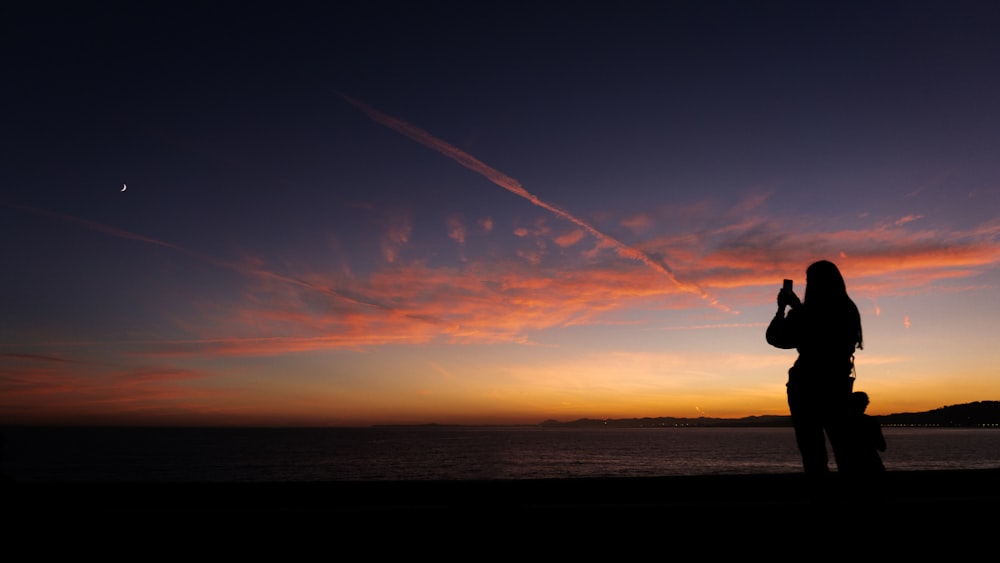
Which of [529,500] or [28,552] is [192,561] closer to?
[28,552]

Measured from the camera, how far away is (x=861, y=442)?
3330 mm

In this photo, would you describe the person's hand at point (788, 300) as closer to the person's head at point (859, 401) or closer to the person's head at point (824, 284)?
the person's head at point (824, 284)

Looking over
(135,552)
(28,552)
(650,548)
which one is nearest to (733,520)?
(650,548)

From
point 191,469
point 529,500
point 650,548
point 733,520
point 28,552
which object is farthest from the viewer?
point 191,469

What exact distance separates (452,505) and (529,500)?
1495 millimetres

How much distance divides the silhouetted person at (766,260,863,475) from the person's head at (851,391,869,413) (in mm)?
30

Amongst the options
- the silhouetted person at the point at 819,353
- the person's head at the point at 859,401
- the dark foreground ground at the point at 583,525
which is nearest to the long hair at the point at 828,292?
the silhouetted person at the point at 819,353

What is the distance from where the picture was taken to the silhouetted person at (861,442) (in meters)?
3.19

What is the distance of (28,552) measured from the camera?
2.34 m

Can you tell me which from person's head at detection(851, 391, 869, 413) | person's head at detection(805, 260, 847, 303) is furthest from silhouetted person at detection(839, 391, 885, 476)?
person's head at detection(805, 260, 847, 303)

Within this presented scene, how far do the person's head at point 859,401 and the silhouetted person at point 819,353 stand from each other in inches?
1.2

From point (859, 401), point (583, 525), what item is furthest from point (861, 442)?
point (583, 525)

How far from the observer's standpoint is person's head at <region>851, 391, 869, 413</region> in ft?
11.3

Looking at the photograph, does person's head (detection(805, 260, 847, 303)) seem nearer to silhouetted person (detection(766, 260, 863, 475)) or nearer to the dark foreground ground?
silhouetted person (detection(766, 260, 863, 475))
